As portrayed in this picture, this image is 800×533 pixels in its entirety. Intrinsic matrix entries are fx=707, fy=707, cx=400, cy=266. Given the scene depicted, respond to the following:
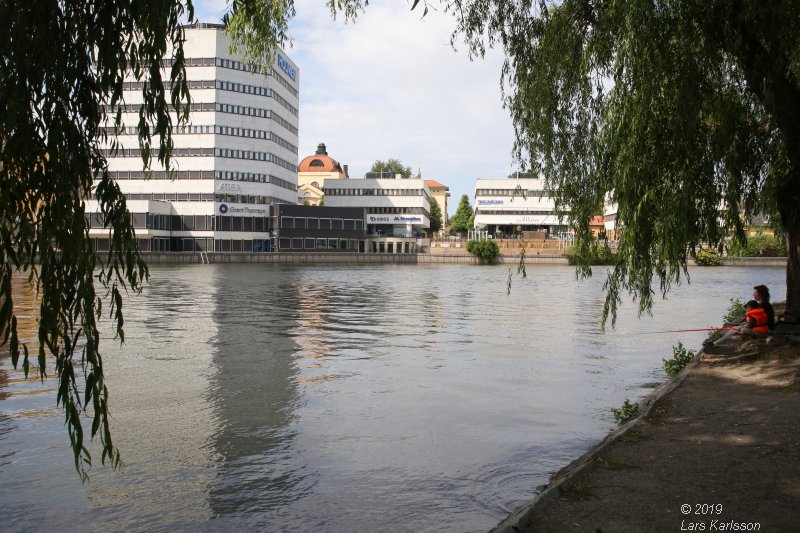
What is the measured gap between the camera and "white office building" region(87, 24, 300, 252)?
100688mm

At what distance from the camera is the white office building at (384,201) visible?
13450 centimetres

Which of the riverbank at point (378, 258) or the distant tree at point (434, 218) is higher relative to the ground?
the distant tree at point (434, 218)

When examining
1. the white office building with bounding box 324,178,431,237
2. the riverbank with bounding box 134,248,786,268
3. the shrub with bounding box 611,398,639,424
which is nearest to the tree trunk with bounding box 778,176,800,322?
the shrub with bounding box 611,398,639,424

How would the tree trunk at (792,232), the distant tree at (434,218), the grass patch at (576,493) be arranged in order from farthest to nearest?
1. the distant tree at (434,218)
2. the tree trunk at (792,232)
3. the grass patch at (576,493)

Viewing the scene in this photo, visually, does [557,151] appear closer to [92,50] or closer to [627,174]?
[627,174]

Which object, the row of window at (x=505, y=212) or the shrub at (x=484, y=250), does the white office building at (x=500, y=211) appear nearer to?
the row of window at (x=505, y=212)

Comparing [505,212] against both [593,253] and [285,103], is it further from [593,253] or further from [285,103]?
[593,253]

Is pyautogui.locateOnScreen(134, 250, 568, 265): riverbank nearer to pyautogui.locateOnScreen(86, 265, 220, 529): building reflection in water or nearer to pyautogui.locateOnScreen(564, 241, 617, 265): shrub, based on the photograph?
pyautogui.locateOnScreen(86, 265, 220, 529): building reflection in water

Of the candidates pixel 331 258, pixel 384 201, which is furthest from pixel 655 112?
pixel 384 201

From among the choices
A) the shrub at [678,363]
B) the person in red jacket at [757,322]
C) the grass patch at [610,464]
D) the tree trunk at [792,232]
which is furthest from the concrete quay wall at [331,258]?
the grass patch at [610,464]

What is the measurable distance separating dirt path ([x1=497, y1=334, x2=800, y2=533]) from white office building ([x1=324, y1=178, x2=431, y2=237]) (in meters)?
124

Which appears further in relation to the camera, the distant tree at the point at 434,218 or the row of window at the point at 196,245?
the distant tree at the point at 434,218

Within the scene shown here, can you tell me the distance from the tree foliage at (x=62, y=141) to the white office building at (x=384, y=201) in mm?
128330

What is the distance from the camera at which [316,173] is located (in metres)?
178
